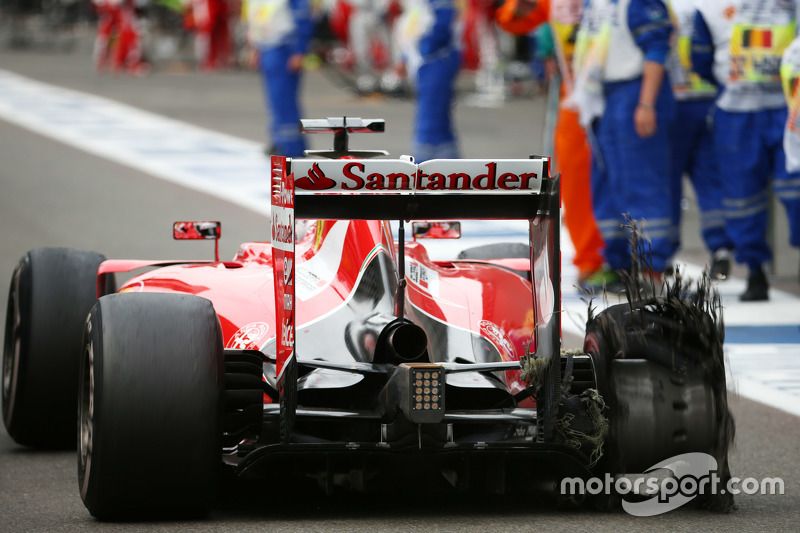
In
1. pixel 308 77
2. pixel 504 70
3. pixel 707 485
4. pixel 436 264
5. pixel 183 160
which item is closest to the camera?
pixel 707 485

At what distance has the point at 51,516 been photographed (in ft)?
18.4

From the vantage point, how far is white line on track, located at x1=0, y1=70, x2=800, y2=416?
8.92 metres

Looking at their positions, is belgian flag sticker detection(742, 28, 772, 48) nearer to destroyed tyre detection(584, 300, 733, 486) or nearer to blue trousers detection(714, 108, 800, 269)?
blue trousers detection(714, 108, 800, 269)

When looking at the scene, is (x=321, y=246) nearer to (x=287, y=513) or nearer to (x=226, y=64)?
(x=287, y=513)

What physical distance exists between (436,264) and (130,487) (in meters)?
2.09

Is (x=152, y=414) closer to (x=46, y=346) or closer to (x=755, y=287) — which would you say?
(x=46, y=346)

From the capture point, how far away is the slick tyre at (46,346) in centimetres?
666

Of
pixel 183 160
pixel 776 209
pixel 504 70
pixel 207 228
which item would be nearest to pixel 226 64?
pixel 504 70

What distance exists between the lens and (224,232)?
14.0 meters

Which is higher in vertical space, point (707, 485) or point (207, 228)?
point (207, 228)

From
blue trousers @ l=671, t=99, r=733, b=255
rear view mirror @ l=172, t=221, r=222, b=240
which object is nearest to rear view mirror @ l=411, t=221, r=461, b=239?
rear view mirror @ l=172, t=221, r=222, b=240

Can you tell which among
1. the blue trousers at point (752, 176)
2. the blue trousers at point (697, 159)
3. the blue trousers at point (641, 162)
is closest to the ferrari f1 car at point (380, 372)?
the blue trousers at point (641, 162)

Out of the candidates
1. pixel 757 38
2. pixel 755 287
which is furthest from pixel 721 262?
pixel 757 38

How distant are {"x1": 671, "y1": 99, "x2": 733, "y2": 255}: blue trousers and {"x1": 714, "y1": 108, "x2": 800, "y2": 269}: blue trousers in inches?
8.9
